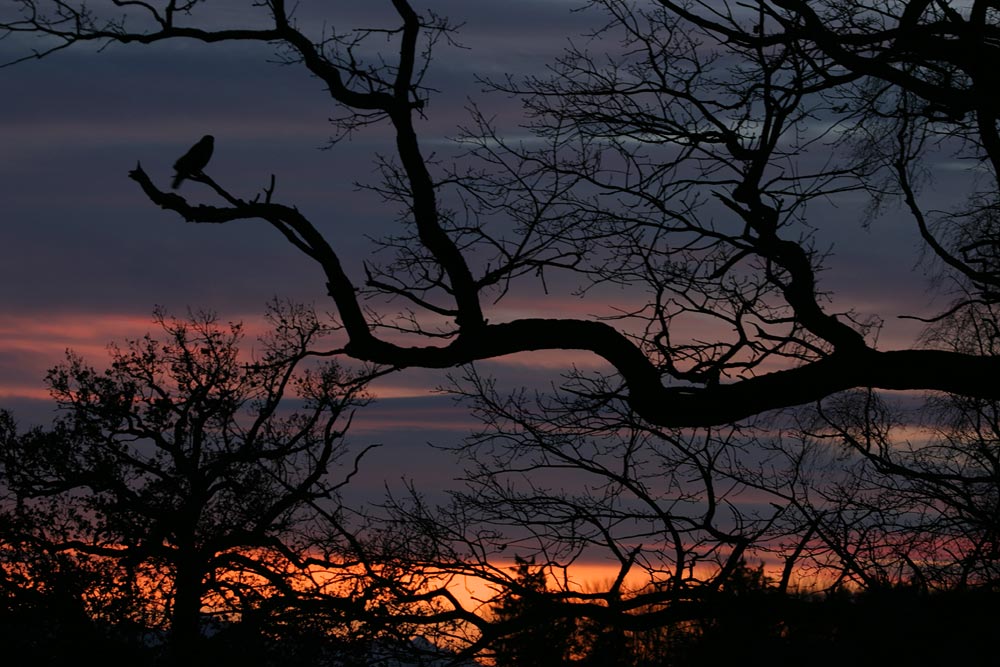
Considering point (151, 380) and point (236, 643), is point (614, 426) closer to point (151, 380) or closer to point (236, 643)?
point (236, 643)

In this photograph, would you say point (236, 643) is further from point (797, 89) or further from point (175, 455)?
point (797, 89)

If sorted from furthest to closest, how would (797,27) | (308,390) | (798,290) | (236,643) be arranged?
(308,390)
(236,643)
(798,290)
(797,27)

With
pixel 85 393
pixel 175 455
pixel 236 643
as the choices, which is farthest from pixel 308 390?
pixel 236 643

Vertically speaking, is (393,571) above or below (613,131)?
below

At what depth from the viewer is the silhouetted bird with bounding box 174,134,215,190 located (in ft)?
31.8

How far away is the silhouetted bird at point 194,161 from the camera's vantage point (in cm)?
968

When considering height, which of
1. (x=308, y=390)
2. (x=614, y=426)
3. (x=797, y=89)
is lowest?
(x=614, y=426)

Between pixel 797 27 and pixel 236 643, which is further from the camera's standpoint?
pixel 236 643

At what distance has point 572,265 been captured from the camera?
380 inches

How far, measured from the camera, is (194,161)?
9703 millimetres

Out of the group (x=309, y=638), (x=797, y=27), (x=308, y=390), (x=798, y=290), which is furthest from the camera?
(x=308, y=390)

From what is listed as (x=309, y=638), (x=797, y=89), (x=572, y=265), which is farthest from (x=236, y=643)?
(x=797, y=89)

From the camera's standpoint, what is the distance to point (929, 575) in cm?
935

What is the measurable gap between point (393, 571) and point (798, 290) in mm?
4623
